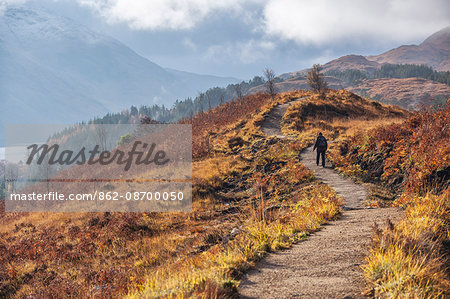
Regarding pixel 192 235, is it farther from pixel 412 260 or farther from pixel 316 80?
pixel 316 80

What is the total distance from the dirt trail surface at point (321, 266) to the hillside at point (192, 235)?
31 cm

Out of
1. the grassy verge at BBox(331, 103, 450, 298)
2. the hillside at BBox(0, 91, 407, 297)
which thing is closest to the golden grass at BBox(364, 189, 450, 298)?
the grassy verge at BBox(331, 103, 450, 298)

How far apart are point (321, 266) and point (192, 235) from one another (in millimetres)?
7359

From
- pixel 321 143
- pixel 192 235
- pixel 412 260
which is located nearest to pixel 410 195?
pixel 412 260

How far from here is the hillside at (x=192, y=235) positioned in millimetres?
5441

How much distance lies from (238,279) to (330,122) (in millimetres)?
28330

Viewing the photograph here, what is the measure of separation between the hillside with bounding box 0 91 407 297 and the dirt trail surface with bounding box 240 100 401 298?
0.31 meters

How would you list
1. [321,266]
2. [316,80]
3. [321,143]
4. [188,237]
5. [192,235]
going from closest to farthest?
[321,266]
[188,237]
[192,235]
[321,143]
[316,80]

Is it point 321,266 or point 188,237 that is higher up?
point 321,266

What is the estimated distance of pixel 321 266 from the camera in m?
4.86

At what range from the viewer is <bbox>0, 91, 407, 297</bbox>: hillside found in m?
5.44

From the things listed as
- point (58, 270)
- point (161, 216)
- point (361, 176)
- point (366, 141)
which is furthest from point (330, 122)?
point (58, 270)

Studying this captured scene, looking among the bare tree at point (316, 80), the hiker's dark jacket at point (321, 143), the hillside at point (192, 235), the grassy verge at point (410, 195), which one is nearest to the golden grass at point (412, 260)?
the grassy verge at point (410, 195)

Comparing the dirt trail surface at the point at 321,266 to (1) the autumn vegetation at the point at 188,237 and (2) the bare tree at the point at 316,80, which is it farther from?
(2) the bare tree at the point at 316,80
